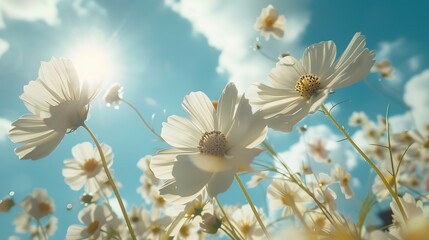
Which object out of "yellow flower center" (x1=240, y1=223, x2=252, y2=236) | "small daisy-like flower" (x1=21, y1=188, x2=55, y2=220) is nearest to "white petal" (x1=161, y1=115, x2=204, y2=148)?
"yellow flower center" (x1=240, y1=223, x2=252, y2=236)

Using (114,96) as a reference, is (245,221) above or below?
below

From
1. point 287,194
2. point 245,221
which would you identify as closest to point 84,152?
point 245,221

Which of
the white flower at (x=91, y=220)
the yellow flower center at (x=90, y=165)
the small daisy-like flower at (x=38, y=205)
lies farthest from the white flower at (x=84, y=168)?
the small daisy-like flower at (x=38, y=205)

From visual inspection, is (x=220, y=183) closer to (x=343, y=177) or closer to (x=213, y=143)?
(x=213, y=143)

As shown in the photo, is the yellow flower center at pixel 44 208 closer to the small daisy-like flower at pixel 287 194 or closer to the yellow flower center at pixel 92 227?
the yellow flower center at pixel 92 227

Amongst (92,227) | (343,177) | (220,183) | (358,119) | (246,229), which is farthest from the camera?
(358,119)

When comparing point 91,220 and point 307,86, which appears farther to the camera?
point 91,220

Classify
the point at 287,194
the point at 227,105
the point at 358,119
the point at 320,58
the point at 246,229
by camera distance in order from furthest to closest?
the point at 358,119, the point at 246,229, the point at 287,194, the point at 320,58, the point at 227,105

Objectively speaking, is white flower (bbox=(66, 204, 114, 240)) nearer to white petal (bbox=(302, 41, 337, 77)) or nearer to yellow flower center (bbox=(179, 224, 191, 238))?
yellow flower center (bbox=(179, 224, 191, 238))
